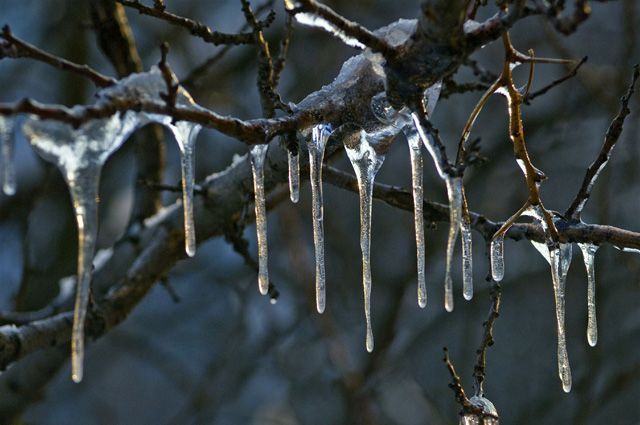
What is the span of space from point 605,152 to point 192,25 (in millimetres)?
927

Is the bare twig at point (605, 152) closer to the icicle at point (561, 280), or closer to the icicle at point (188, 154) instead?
the icicle at point (561, 280)

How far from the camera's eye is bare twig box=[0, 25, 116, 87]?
1246mm

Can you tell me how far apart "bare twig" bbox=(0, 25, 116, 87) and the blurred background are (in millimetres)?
2733

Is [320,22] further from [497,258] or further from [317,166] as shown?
[497,258]

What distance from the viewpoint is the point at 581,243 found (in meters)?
1.74

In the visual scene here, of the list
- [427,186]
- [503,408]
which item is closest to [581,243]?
[427,186]

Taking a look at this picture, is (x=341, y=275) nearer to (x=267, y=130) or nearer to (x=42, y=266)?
(x=42, y=266)

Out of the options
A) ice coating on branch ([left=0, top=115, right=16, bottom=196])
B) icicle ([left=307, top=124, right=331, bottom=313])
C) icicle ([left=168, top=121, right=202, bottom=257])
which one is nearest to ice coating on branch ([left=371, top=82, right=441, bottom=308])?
icicle ([left=307, top=124, right=331, bottom=313])

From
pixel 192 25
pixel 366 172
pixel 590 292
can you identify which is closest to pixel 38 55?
pixel 192 25

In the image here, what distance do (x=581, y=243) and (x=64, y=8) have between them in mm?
4523

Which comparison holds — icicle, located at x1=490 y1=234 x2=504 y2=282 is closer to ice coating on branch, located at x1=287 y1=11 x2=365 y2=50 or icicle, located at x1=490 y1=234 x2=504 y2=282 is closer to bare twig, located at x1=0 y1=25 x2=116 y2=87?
ice coating on branch, located at x1=287 y1=11 x2=365 y2=50

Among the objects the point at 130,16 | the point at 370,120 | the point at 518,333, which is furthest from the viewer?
the point at 518,333

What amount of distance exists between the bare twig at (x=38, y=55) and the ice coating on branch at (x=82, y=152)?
7cm

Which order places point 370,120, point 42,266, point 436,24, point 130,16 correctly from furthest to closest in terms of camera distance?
point 130,16 < point 42,266 < point 370,120 < point 436,24
